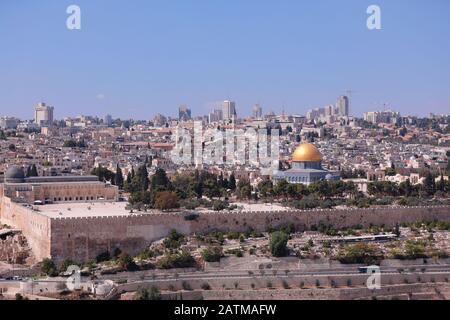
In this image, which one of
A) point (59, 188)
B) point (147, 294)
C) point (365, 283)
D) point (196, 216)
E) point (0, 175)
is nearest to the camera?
point (147, 294)

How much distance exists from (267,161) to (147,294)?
24893mm

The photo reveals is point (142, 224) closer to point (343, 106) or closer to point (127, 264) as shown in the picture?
point (127, 264)

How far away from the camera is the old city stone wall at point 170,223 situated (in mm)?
19734

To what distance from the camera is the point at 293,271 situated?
61.3 feet

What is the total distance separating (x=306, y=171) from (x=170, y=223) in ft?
33.3

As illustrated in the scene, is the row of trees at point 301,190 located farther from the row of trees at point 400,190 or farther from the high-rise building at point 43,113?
the high-rise building at point 43,113

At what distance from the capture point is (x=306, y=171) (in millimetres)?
30312

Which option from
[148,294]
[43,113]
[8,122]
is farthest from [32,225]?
[43,113]

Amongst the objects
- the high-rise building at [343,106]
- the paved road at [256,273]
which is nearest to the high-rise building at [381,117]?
the high-rise building at [343,106]

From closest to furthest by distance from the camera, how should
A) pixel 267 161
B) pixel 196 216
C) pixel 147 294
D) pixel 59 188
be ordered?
pixel 147 294 < pixel 196 216 < pixel 59 188 < pixel 267 161

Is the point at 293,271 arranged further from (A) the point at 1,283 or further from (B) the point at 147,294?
(A) the point at 1,283

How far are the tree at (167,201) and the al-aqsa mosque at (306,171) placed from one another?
7.91m

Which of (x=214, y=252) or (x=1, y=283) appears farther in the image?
(x=214, y=252)
